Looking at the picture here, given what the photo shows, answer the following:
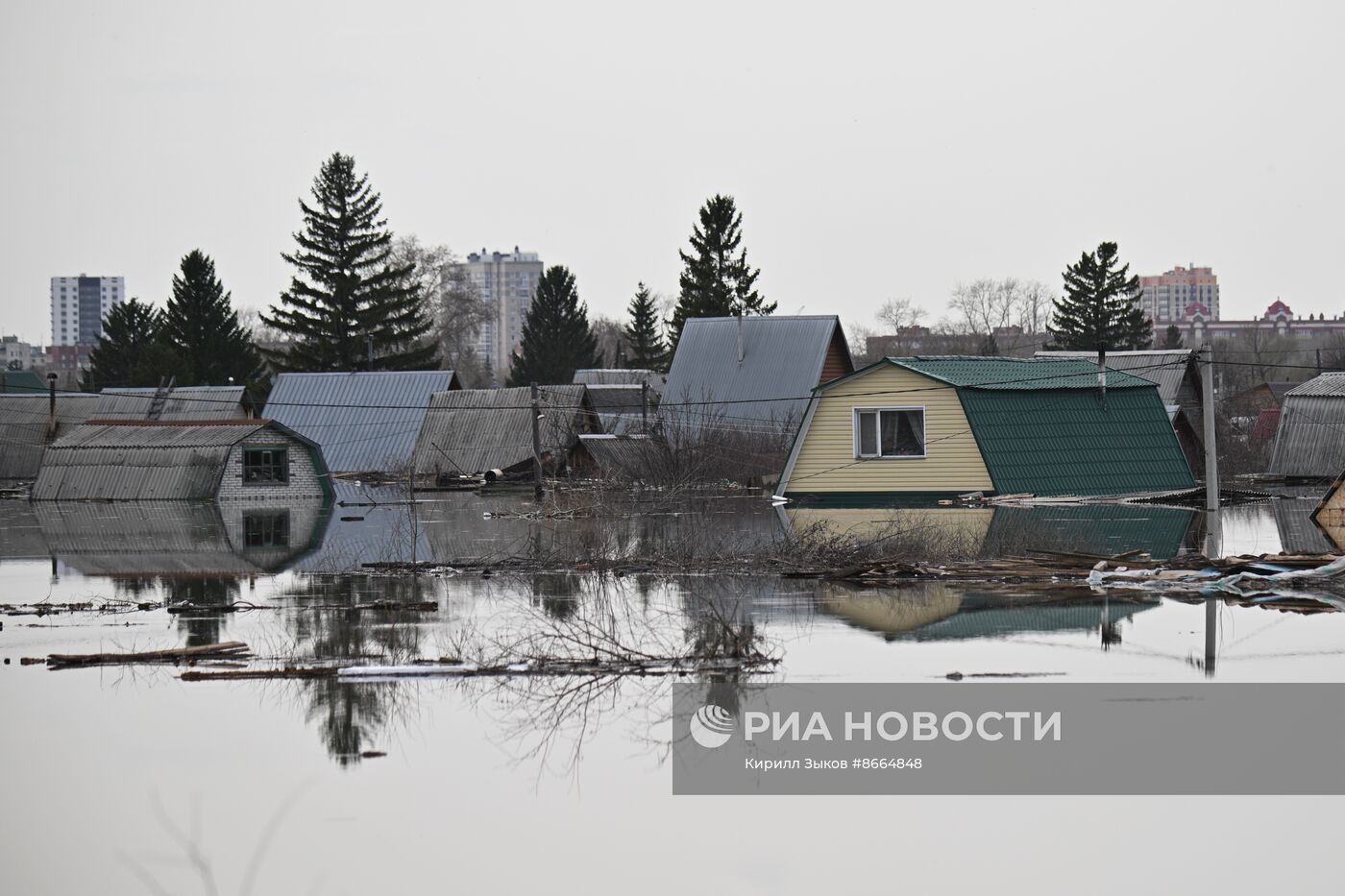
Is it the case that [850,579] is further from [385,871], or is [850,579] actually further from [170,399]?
[170,399]

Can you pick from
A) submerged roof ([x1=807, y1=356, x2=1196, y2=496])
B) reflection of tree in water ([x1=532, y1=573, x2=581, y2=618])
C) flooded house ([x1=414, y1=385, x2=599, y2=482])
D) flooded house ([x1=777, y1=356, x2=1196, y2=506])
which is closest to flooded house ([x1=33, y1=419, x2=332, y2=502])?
flooded house ([x1=414, y1=385, x2=599, y2=482])

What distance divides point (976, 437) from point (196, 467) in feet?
73.5

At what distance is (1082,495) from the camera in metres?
30.5

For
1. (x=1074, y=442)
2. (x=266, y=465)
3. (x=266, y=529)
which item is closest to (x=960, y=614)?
(x=1074, y=442)

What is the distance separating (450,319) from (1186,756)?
314 ft

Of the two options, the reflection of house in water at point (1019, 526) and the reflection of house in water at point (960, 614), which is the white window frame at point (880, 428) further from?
the reflection of house in water at point (960, 614)

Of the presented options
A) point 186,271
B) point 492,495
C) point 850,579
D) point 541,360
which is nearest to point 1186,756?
point 850,579

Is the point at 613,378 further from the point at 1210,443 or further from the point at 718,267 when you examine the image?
the point at 1210,443

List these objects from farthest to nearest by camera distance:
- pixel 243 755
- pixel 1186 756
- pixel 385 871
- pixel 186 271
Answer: pixel 186 271
pixel 243 755
pixel 1186 756
pixel 385 871

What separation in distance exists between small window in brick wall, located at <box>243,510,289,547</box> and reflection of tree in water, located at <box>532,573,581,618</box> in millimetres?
8640

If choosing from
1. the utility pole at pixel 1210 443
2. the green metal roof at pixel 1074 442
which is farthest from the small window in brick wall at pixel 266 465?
the utility pole at pixel 1210 443

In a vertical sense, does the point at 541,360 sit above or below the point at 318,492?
above

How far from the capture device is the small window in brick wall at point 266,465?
42.5m

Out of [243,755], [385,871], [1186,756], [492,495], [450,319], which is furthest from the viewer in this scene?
[450,319]
